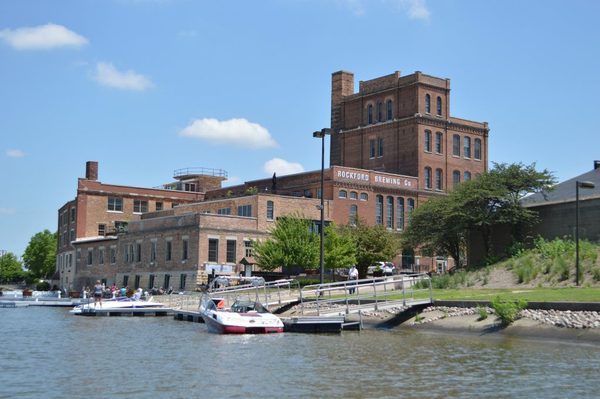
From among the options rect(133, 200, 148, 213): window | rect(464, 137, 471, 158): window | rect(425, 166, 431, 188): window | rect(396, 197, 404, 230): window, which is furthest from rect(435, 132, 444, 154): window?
rect(133, 200, 148, 213): window

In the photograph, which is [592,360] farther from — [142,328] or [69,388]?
[142,328]

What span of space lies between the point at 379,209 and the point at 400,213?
9.86 feet

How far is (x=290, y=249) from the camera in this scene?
64312mm

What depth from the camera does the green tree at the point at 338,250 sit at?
60.8 metres

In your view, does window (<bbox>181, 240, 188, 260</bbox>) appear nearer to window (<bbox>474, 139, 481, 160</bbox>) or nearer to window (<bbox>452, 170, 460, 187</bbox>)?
window (<bbox>452, 170, 460, 187</bbox>)

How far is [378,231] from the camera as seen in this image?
65.3m

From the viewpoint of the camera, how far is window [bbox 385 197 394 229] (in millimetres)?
84000

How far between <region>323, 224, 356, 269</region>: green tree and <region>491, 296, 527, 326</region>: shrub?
29553mm

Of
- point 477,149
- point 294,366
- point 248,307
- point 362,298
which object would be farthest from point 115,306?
point 477,149

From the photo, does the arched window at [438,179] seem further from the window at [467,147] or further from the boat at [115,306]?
the boat at [115,306]

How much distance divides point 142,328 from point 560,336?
1965cm

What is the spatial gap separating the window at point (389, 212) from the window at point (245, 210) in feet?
51.4

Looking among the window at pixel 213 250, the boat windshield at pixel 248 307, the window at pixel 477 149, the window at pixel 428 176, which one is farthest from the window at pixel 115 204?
the boat windshield at pixel 248 307

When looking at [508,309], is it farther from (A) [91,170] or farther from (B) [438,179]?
(A) [91,170]
